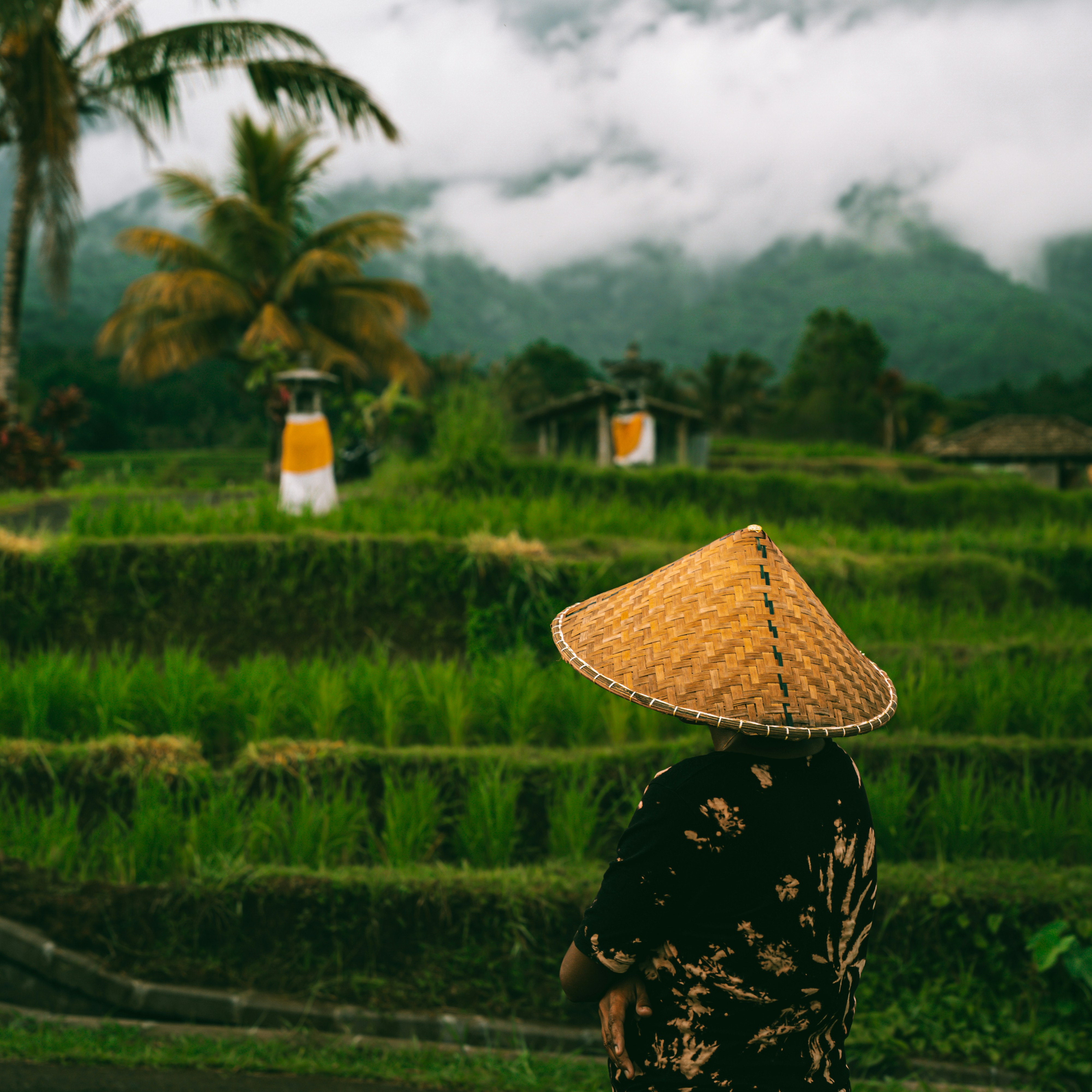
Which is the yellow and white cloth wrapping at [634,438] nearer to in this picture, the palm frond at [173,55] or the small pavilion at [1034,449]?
the palm frond at [173,55]

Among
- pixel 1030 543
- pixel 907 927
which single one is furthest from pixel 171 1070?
pixel 1030 543

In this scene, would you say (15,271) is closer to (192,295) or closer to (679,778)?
(192,295)

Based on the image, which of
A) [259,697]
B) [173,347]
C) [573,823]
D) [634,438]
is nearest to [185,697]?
[259,697]

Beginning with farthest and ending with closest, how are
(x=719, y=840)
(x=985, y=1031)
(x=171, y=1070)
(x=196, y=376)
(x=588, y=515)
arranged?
(x=196, y=376) → (x=588, y=515) → (x=985, y=1031) → (x=171, y=1070) → (x=719, y=840)

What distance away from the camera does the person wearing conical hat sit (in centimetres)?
113

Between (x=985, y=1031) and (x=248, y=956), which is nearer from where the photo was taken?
(x=985, y=1031)

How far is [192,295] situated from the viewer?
1716 centimetres

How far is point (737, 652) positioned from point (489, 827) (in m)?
2.12

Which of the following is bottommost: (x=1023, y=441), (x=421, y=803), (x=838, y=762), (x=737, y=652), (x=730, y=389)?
(x=421, y=803)

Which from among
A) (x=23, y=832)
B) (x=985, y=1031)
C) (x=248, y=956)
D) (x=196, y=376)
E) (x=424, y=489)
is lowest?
(x=985, y=1031)

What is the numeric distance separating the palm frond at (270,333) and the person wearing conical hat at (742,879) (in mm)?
16408

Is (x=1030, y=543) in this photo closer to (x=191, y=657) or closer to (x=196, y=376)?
(x=191, y=657)

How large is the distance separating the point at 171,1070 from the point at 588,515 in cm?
459

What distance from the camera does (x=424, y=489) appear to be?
285 inches
